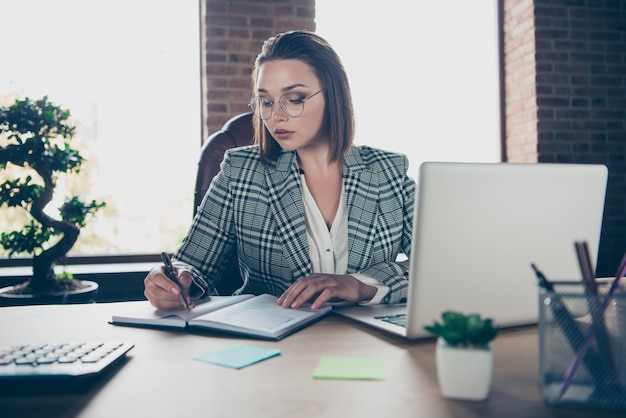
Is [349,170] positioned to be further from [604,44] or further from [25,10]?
[604,44]

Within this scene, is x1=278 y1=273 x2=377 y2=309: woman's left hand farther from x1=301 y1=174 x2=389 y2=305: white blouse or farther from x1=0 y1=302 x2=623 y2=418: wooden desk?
x1=301 y1=174 x2=389 y2=305: white blouse

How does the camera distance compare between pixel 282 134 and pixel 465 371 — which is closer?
pixel 465 371

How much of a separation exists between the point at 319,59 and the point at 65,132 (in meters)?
1.28

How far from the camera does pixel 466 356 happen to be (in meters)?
0.63

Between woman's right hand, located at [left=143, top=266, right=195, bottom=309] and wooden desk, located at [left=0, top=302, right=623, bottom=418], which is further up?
woman's right hand, located at [left=143, top=266, right=195, bottom=309]

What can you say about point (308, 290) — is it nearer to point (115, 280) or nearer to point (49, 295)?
point (49, 295)

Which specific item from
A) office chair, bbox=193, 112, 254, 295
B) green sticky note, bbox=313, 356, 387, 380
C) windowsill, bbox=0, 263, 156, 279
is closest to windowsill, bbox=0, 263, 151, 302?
windowsill, bbox=0, 263, 156, 279

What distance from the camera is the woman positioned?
1550 millimetres

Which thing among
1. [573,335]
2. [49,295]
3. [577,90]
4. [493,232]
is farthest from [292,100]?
[577,90]

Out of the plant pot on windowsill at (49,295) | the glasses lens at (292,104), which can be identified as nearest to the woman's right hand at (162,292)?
the glasses lens at (292,104)

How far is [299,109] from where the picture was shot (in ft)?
5.29

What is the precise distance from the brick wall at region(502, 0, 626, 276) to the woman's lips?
240 centimetres

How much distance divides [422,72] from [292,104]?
2.30 meters

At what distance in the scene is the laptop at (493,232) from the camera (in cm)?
80
